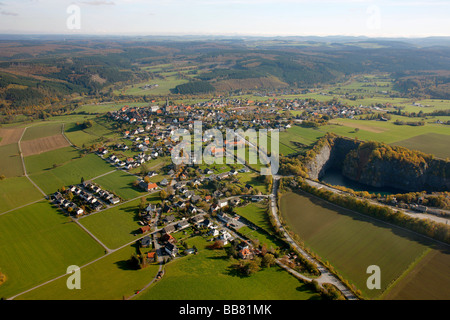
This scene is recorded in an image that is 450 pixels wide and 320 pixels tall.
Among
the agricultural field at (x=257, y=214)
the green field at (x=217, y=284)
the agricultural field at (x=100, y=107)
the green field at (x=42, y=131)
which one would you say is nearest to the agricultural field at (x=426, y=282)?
the green field at (x=217, y=284)

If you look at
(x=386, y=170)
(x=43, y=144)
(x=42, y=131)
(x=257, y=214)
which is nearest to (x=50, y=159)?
(x=43, y=144)

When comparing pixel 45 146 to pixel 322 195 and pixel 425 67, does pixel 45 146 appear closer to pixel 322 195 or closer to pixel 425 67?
pixel 322 195

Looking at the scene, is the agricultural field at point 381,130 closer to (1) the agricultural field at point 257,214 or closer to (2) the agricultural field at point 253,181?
(2) the agricultural field at point 253,181

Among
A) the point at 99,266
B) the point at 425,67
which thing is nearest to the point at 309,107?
the point at 99,266

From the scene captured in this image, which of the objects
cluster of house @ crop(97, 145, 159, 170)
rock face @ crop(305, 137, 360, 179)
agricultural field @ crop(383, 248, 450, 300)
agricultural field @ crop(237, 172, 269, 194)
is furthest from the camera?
rock face @ crop(305, 137, 360, 179)

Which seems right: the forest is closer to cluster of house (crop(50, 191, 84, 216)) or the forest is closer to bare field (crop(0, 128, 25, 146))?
bare field (crop(0, 128, 25, 146))

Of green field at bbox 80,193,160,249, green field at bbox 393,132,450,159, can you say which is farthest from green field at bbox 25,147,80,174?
green field at bbox 393,132,450,159
